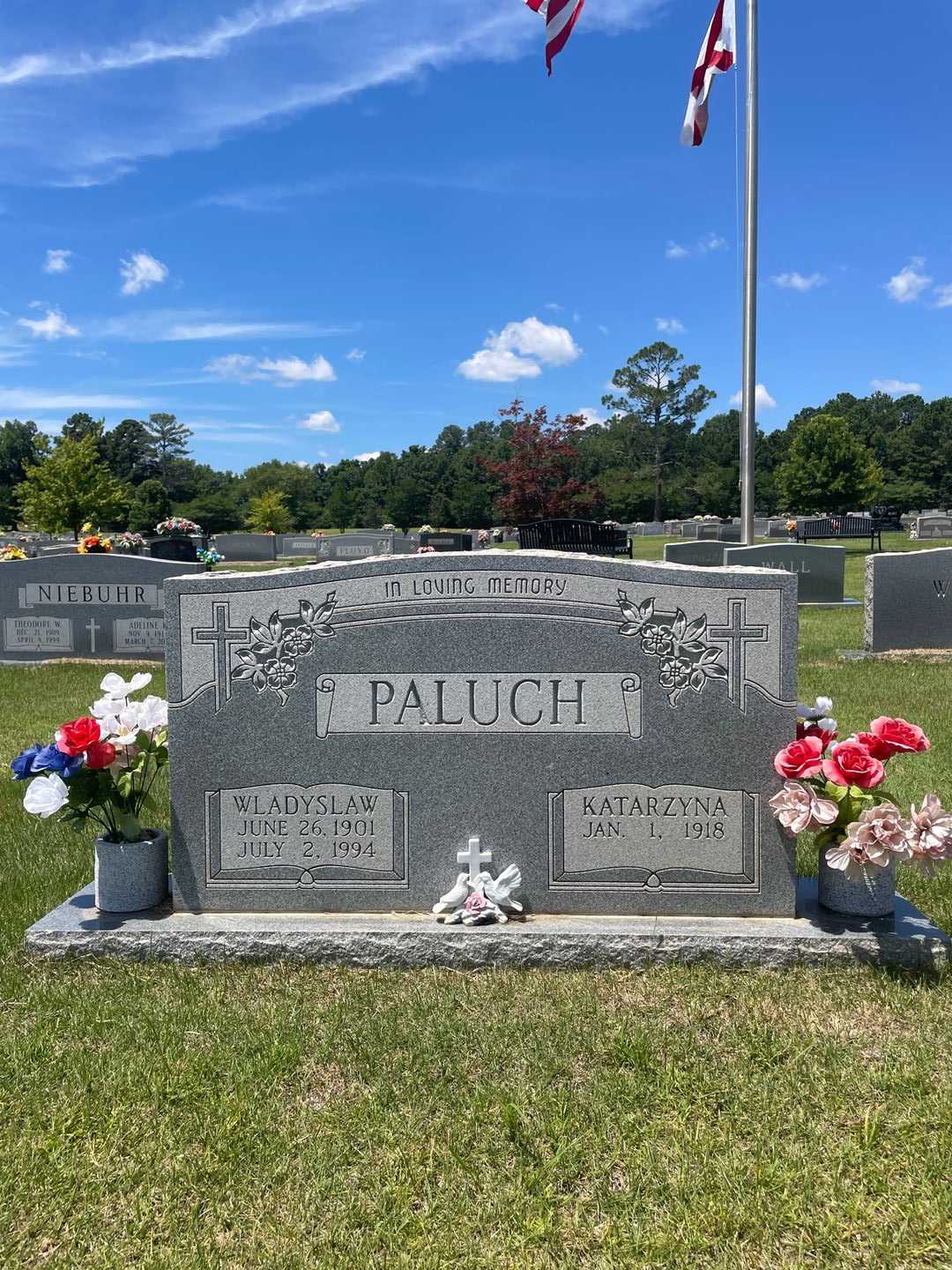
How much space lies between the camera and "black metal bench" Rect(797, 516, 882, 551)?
1171 inches

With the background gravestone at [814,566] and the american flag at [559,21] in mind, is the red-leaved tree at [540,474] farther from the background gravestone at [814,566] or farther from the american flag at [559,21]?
the american flag at [559,21]

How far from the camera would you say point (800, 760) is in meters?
3.76

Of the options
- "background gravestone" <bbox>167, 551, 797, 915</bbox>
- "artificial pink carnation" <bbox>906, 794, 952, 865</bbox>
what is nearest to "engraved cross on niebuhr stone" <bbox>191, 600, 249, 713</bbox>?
"background gravestone" <bbox>167, 551, 797, 915</bbox>

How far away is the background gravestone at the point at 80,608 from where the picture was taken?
40.5 feet

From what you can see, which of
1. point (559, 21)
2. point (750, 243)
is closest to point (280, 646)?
point (559, 21)

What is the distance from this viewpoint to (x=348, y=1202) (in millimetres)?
2445

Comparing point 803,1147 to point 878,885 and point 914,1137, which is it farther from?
point 878,885

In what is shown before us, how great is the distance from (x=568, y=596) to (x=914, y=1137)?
7.04 feet

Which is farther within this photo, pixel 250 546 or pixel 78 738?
pixel 250 546

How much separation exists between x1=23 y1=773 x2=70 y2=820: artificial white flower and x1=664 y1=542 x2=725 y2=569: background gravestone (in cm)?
1657

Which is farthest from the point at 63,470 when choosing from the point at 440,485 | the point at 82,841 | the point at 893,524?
the point at 82,841

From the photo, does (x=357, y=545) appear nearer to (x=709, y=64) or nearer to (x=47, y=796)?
(x=709, y=64)

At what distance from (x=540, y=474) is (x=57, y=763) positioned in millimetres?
37288

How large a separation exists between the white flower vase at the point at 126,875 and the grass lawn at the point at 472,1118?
0.97 feet
